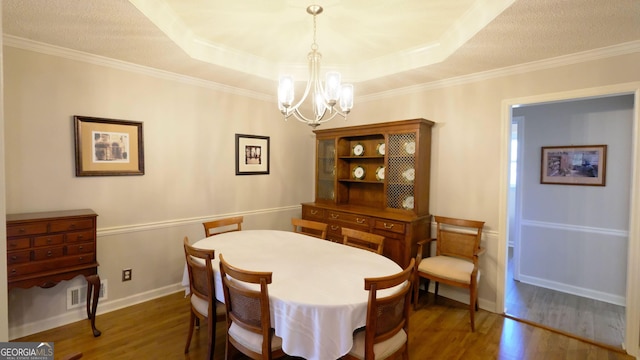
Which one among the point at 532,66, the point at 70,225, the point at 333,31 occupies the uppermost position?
the point at 333,31

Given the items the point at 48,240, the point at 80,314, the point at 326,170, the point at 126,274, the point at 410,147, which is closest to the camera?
the point at 48,240

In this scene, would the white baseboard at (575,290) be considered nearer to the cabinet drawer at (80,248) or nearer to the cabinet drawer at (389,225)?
the cabinet drawer at (389,225)

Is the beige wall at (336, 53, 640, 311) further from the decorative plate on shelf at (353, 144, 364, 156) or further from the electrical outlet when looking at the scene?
the electrical outlet

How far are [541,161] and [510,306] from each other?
1.84 metres

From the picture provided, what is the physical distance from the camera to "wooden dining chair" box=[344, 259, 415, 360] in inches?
63.5

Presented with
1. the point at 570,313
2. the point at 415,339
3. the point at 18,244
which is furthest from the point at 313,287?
the point at 570,313

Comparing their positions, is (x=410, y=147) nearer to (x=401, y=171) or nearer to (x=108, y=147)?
(x=401, y=171)

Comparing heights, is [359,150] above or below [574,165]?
above

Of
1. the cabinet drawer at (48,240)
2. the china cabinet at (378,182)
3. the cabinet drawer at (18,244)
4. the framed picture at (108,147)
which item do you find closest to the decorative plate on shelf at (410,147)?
the china cabinet at (378,182)

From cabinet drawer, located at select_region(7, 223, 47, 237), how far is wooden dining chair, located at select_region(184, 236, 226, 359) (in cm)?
114

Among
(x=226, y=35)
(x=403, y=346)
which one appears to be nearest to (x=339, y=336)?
(x=403, y=346)

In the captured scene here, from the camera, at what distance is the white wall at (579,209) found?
335cm

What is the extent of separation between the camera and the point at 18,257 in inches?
88.5

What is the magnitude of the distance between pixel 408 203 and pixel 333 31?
2.02m
